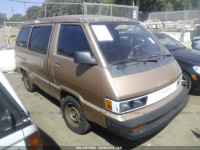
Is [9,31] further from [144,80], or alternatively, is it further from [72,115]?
[144,80]

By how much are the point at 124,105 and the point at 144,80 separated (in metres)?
0.50

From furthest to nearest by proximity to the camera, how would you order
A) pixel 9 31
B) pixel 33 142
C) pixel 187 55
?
1. pixel 9 31
2. pixel 187 55
3. pixel 33 142

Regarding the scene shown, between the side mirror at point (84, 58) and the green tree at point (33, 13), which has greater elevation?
the green tree at point (33, 13)

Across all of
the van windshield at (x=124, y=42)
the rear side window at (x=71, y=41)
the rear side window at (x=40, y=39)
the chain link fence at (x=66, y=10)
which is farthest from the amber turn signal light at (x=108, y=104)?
the chain link fence at (x=66, y=10)

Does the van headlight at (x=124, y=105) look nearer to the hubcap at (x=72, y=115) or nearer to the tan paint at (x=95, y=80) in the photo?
the tan paint at (x=95, y=80)

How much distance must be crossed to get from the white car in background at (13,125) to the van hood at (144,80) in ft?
3.62

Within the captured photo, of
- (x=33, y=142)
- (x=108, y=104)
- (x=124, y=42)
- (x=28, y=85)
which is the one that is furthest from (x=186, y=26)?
(x=33, y=142)

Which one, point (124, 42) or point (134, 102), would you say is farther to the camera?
point (124, 42)

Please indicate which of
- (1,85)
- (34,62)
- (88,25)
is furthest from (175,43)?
(1,85)

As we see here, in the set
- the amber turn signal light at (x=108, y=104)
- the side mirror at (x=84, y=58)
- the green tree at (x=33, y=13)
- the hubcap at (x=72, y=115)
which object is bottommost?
the hubcap at (x=72, y=115)

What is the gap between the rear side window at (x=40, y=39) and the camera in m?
3.34

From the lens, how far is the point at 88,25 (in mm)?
2545

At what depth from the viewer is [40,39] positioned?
3.59 metres

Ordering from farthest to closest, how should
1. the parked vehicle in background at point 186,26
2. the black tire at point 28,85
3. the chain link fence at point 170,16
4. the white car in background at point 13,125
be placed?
the chain link fence at point 170,16 → the parked vehicle in background at point 186,26 → the black tire at point 28,85 → the white car in background at point 13,125
